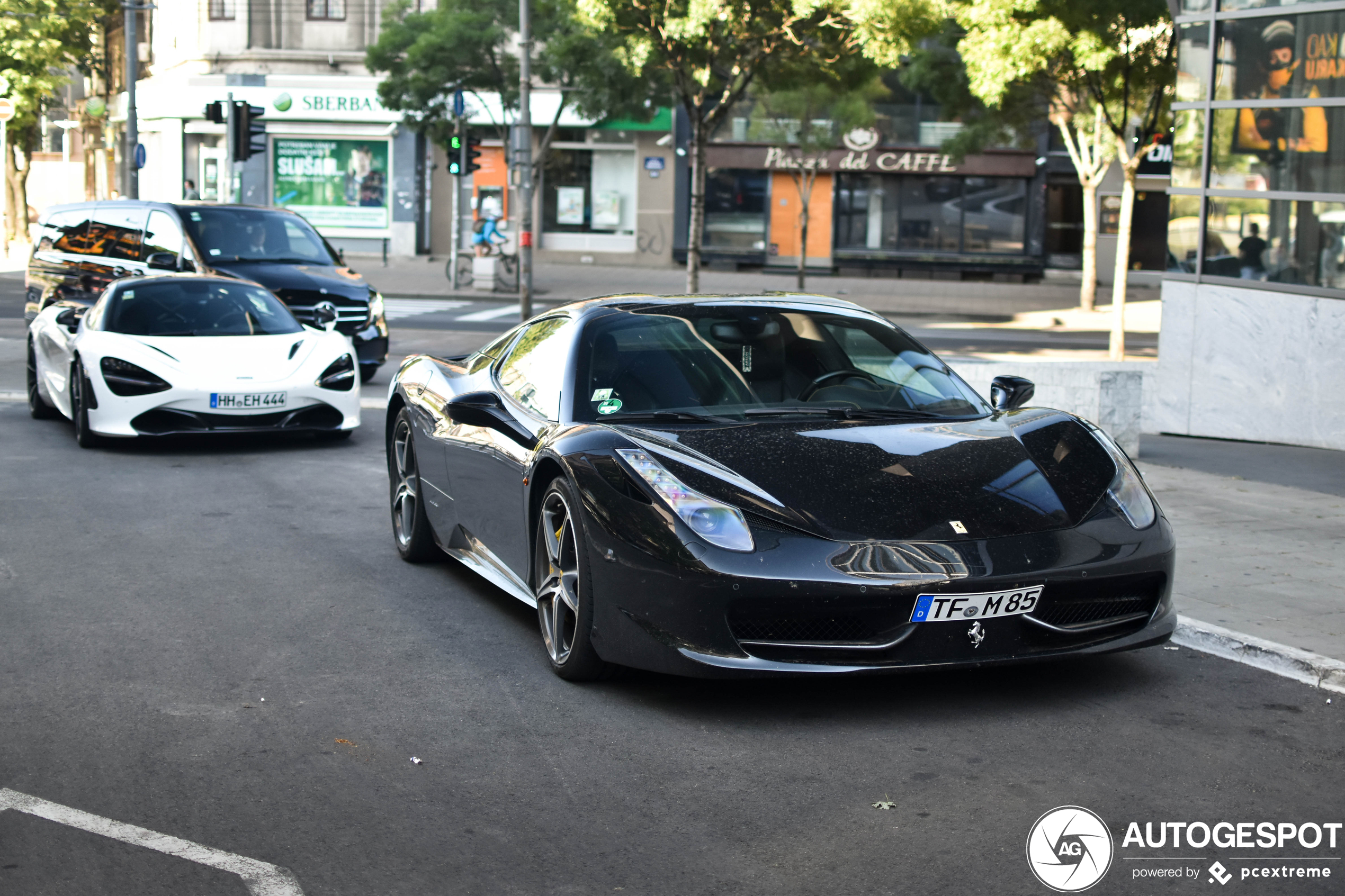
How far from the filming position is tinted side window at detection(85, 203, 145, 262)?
636 inches

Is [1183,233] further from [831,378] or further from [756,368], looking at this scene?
[756,368]

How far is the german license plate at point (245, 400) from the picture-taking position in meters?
10.5

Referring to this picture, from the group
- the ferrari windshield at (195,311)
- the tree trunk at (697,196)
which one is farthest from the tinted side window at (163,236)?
the tree trunk at (697,196)

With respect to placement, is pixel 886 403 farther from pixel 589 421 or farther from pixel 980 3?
pixel 980 3

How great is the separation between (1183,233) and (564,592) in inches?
396

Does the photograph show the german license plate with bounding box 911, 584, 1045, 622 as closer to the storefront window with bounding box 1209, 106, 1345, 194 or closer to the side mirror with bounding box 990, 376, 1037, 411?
the side mirror with bounding box 990, 376, 1037, 411

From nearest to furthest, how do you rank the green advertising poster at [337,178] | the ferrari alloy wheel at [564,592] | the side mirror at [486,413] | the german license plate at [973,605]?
the german license plate at [973,605] → the ferrari alloy wheel at [564,592] → the side mirror at [486,413] → the green advertising poster at [337,178]

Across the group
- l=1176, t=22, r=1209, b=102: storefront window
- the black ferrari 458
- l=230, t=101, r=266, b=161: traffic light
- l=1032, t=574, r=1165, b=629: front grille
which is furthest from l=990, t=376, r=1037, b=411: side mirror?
l=230, t=101, r=266, b=161: traffic light

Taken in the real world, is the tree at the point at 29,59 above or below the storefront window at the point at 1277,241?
above

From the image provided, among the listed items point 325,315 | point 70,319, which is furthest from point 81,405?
point 325,315

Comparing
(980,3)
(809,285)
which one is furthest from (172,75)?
(980,3)

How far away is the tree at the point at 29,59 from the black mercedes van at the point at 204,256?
88.2ft

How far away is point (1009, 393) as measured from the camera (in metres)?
6.08

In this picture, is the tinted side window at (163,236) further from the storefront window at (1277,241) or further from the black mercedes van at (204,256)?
the storefront window at (1277,241)
